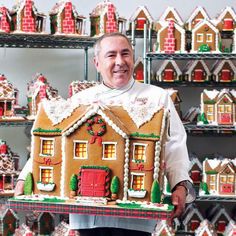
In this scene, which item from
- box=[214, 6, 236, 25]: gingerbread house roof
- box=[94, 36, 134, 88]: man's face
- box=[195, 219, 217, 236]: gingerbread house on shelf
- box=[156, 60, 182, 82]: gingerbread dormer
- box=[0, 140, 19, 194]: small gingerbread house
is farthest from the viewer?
box=[156, 60, 182, 82]: gingerbread dormer

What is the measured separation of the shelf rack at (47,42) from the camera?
3.58 metres

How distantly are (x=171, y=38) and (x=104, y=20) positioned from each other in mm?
427

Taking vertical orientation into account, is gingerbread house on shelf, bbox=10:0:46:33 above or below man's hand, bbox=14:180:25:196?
above

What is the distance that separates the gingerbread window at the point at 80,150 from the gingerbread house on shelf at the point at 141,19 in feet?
6.97

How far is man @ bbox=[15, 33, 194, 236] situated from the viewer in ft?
6.34

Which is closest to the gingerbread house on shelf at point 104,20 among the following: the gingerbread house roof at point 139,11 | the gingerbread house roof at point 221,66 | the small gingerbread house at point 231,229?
the gingerbread house roof at point 139,11

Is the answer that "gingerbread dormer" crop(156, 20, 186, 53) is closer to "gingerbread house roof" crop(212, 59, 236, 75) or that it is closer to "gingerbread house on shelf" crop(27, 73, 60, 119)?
"gingerbread house roof" crop(212, 59, 236, 75)

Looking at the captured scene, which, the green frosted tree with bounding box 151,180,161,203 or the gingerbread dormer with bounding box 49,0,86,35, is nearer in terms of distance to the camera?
the green frosted tree with bounding box 151,180,161,203

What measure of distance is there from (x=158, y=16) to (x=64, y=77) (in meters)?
0.76

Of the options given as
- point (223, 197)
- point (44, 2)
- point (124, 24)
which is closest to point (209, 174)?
point (223, 197)

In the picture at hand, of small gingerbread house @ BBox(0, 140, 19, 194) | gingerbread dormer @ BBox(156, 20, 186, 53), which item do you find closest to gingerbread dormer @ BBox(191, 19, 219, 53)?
gingerbread dormer @ BBox(156, 20, 186, 53)

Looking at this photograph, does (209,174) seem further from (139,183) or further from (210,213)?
(139,183)

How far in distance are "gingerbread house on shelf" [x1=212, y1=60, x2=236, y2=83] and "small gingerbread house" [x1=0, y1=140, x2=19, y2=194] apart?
142 centimetres

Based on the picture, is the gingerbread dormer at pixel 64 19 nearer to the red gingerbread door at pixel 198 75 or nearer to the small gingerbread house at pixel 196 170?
the red gingerbread door at pixel 198 75
